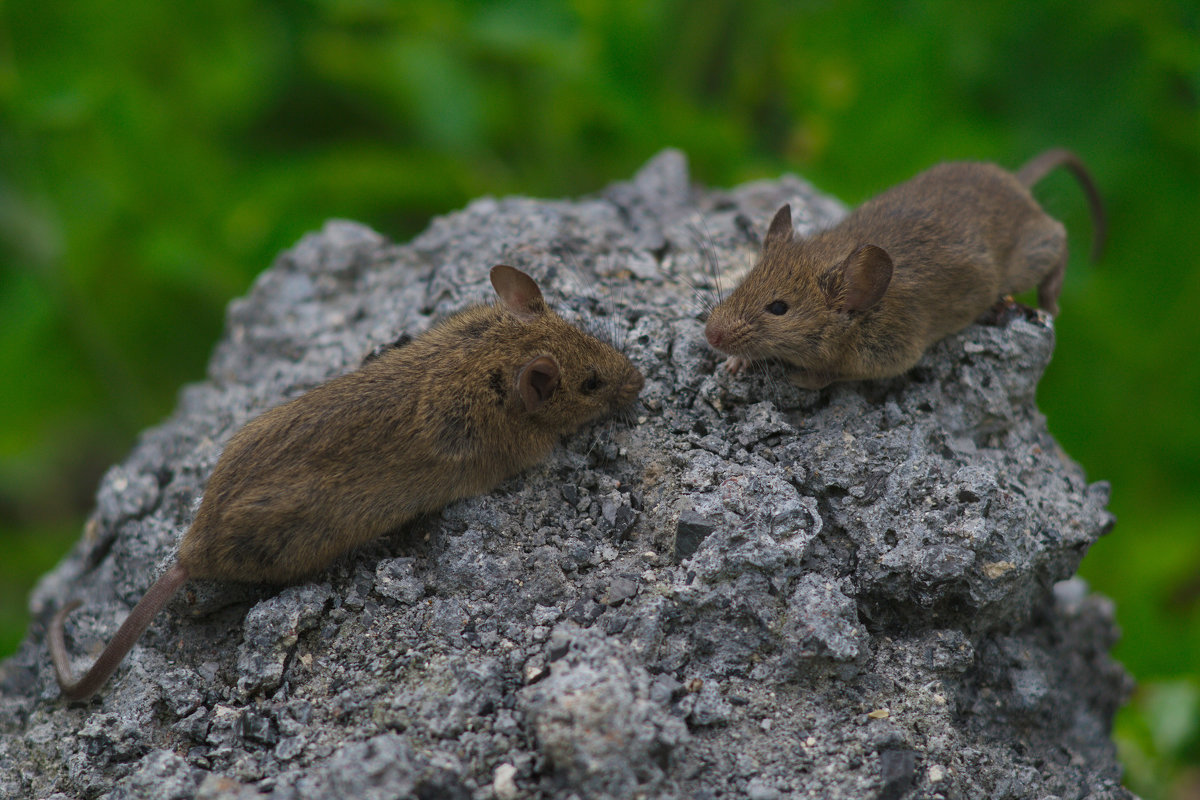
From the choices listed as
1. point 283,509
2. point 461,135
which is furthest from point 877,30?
point 283,509

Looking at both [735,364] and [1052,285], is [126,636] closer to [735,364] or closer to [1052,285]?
[735,364]

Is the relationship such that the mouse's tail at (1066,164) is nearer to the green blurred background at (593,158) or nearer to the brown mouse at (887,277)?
the brown mouse at (887,277)

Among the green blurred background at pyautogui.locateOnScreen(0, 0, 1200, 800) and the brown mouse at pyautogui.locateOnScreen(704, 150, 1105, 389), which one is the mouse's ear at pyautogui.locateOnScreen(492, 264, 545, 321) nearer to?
the brown mouse at pyautogui.locateOnScreen(704, 150, 1105, 389)

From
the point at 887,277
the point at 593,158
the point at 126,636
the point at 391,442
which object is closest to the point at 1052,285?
the point at 887,277

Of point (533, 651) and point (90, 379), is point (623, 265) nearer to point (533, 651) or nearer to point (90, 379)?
point (533, 651)

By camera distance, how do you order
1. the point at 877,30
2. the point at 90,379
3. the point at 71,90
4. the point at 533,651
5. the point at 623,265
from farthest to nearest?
the point at 90,379 < the point at 877,30 < the point at 71,90 < the point at 623,265 < the point at 533,651

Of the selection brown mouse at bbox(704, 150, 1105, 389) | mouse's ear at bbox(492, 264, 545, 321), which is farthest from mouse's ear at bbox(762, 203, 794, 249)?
mouse's ear at bbox(492, 264, 545, 321)

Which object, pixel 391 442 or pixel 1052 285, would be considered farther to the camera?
pixel 1052 285

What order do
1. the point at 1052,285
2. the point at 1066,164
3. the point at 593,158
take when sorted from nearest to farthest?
1. the point at 1052,285
2. the point at 1066,164
3. the point at 593,158
